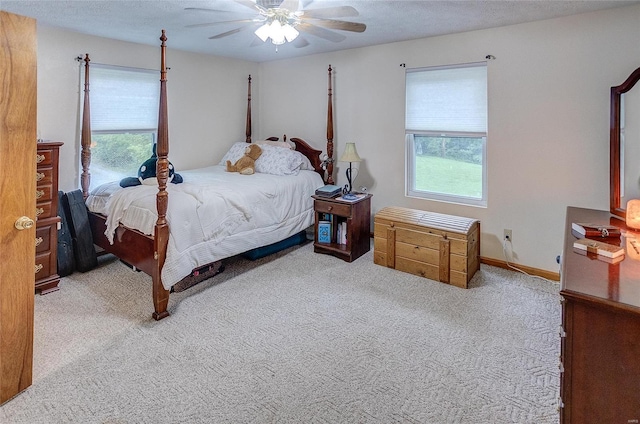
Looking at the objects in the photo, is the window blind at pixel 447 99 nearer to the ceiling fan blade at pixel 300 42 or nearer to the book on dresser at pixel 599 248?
the ceiling fan blade at pixel 300 42

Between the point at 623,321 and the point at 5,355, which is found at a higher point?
the point at 623,321

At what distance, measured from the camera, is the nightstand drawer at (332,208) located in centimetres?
389

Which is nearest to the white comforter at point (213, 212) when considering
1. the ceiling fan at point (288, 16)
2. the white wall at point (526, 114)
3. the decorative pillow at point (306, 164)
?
the decorative pillow at point (306, 164)

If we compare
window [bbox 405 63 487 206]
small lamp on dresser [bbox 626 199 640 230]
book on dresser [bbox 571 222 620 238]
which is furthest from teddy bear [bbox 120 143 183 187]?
small lamp on dresser [bbox 626 199 640 230]

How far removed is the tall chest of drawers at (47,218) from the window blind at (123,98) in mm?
910

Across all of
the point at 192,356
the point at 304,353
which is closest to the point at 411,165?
the point at 304,353

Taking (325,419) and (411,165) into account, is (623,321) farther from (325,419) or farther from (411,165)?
(411,165)

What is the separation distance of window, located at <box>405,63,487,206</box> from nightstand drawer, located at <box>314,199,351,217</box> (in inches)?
33.4

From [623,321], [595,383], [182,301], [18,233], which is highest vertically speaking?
[18,233]

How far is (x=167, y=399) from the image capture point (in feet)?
6.34

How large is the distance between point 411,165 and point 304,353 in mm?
2612

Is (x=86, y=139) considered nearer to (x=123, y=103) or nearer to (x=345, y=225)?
(x=123, y=103)

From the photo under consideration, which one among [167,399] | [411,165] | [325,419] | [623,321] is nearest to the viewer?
[623,321]

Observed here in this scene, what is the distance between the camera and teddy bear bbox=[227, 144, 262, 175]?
4437mm
